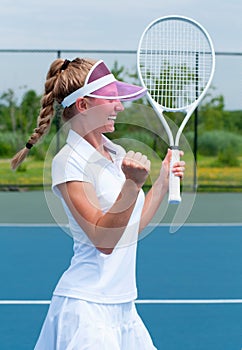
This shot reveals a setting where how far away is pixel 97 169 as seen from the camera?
212 centimetres

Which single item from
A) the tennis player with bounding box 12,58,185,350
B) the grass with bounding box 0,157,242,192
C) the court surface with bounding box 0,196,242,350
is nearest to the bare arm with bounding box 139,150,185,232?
the tennis player with bounding box 12,58,185,350

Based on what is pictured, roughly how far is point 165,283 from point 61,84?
3.37m

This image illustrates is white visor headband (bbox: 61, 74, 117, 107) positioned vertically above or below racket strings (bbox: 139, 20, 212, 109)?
below

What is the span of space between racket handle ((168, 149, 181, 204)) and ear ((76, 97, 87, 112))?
278mm

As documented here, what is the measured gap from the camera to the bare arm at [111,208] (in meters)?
1.83

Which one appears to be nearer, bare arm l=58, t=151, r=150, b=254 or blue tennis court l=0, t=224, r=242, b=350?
bare arm l=58, t=151, r=150, b=254

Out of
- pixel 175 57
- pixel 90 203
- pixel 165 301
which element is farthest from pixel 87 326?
pixel 165 301

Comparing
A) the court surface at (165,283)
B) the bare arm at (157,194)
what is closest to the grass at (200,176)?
the court surface at (165,283)

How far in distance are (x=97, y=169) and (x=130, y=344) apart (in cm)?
46

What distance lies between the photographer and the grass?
10713 mm

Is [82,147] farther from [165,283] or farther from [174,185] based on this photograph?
[165,283]

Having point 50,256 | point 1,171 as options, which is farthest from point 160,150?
point 50,256

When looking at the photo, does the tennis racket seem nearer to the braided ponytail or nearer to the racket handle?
the racket handle

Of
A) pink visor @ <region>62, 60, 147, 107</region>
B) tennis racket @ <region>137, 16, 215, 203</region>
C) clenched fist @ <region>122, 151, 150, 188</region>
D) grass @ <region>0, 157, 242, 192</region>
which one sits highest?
tennis racket @ <region>137, 16, 215, 203</region>
